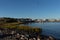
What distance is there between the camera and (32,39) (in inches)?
842

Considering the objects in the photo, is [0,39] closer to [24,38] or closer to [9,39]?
[9,39]

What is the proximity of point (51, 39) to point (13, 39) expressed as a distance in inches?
237

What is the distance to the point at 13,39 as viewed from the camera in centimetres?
2166

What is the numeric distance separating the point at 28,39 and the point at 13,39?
2304 millimetres

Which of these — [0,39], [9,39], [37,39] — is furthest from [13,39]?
[37,39]

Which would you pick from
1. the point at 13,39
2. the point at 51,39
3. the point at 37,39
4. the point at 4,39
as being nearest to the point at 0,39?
the point at 4,39

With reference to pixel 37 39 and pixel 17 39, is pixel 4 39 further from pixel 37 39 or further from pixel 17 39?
pixel 37 39

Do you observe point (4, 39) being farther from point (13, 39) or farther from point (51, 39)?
point (51, 39)

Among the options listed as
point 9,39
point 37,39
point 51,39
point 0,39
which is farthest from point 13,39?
point 51,39

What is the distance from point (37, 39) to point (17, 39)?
313 cm

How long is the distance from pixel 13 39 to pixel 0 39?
6.65ft

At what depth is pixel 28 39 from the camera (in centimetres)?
2172

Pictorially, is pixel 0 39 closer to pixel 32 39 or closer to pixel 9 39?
pixel 9 39

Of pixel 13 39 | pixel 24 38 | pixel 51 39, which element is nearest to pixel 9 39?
pixel 13 39
